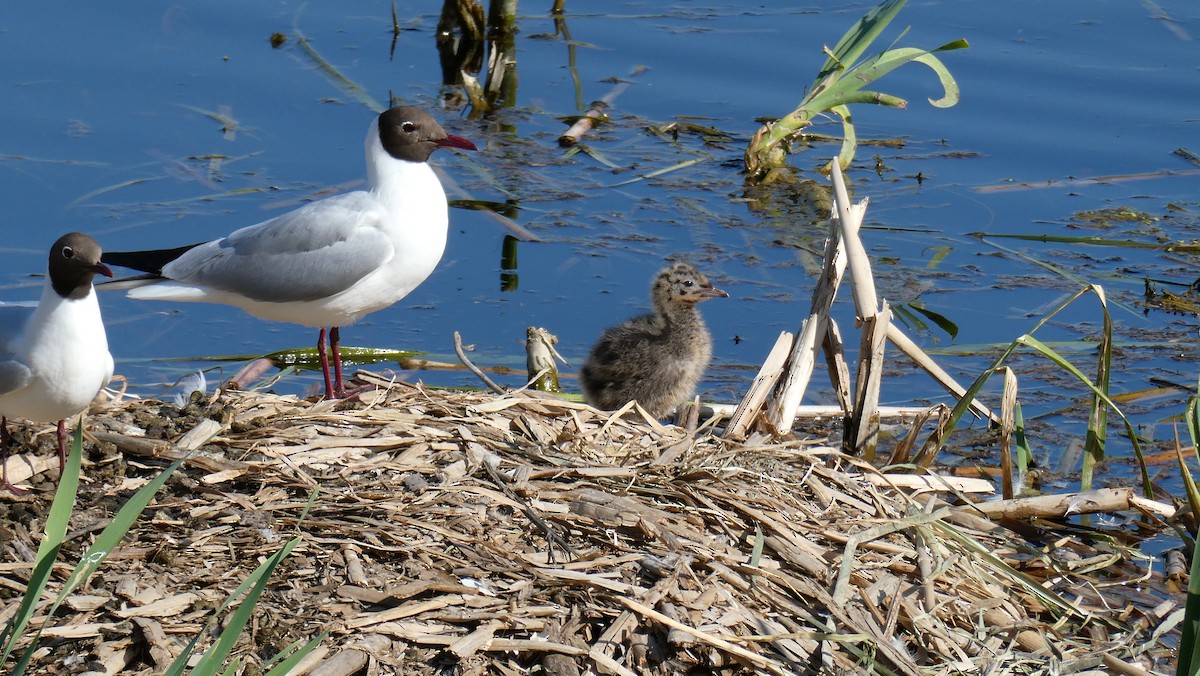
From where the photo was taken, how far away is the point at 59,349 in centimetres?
502

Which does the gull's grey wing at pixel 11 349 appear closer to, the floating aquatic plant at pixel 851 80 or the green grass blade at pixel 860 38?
the floating aquatic plant at pixel 851 80

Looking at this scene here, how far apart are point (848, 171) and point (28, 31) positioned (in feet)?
20.2

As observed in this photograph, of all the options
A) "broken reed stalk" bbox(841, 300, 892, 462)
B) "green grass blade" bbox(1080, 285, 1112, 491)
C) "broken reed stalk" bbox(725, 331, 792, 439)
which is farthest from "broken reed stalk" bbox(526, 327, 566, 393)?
"green grass blade" bbox(1080, 285, 1112, 491)

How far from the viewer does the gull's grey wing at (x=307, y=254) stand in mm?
6297

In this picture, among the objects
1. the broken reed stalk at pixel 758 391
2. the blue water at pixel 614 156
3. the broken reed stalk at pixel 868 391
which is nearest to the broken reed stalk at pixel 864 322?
the broken reed stalk at pixel 868 391

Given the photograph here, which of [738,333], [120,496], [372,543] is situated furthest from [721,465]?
[738,333]

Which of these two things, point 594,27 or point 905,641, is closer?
point 905,641

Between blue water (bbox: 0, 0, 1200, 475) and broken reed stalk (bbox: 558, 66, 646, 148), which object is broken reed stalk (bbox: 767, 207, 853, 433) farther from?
broken reed stalk (bbox: 558, 66, 646, 148)

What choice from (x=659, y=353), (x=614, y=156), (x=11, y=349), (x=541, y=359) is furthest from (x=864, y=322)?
(x=614, y=156)

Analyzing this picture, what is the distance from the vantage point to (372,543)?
445 cm

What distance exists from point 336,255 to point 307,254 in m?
0.14

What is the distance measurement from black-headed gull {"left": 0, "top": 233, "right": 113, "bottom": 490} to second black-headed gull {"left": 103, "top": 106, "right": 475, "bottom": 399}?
3.77 feet

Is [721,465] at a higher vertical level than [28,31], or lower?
lower

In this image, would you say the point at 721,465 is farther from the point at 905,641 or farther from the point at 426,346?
the point at 426,346
